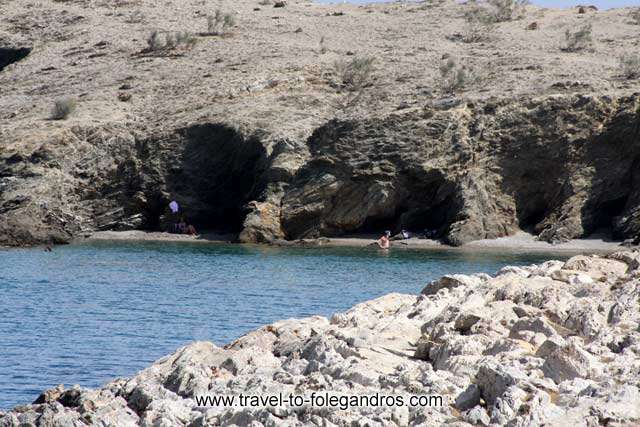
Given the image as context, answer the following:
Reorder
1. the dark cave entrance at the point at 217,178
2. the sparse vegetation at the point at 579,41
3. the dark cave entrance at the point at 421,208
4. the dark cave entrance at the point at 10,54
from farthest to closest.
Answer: the dark cave entrance at the point at 10,54 → the sparse vegetation at the point at 579,41 → the dark cave entrance at the point at 217,178 → the dark cave entrance at the point at 421,208

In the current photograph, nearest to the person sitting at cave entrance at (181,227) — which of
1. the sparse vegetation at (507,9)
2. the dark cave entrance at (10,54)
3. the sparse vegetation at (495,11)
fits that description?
the sparse vegetation at (495,11)

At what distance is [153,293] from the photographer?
31.7 m

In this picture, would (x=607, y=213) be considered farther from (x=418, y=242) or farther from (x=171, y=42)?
(x=171, y=42)

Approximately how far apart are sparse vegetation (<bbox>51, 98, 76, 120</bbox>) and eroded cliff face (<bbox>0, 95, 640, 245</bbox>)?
17.1 ft

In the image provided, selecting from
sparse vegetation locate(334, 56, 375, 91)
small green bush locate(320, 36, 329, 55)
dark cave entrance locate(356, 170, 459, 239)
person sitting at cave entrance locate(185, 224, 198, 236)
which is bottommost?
person sitting at cave entrance locate(185, 224, 198, 236)

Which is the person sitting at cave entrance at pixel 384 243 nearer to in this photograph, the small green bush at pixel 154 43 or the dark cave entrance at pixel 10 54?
the small green bush at pixel 154 43

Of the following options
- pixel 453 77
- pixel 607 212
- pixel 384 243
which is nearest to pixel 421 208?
pixel 384 243

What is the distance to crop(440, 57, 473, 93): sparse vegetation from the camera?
184 feet

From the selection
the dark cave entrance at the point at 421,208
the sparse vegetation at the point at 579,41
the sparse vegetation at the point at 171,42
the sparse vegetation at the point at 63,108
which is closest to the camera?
the dark cave entrance at the point at 421,208

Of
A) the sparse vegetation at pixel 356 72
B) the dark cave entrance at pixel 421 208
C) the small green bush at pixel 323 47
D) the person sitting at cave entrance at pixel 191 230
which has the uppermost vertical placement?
the small green bush at pixel 323 47

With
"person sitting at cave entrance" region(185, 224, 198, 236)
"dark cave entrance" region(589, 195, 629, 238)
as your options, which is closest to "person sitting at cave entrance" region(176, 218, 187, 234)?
"person sitting at cave entrance" region(185, 224, 198, 236)

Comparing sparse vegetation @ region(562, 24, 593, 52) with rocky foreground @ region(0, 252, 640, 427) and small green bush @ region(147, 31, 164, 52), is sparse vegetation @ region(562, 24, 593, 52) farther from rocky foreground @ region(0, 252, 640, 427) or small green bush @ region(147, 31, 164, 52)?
rocky foreground @ region(0, 252, 640, 427)

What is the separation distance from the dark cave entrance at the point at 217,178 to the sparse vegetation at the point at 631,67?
58.7ft

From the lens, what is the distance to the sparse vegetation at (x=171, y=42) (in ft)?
225
